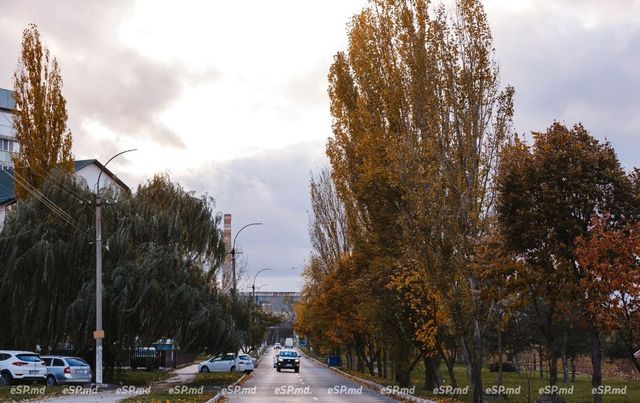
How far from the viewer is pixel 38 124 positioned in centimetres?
4041

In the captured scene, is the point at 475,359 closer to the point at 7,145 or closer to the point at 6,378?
the point at 6,378

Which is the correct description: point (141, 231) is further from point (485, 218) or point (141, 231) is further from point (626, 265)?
point (626, 265)

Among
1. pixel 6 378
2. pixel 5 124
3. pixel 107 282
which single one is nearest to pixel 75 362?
pixel 6 378

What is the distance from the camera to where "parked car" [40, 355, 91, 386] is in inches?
1324

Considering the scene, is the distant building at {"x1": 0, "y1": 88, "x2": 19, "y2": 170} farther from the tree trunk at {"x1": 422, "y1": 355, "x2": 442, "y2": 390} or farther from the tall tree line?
the tree trunk at {"x1": 422, "y1": 355, "x2": 442, "y2": 390}

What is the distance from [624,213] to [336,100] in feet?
57.3

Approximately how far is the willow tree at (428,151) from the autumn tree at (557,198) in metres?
2.29

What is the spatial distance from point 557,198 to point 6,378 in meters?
24.0

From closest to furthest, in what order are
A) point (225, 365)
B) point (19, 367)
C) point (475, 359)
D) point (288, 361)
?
point (475, 359) < point (19, 367) < point (225, 365) < point (288, 361)

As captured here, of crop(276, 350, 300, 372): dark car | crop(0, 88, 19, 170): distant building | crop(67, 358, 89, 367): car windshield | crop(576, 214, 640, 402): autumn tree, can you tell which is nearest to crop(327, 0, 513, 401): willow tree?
A: crop(576, 214, 640, 402): autumn tree

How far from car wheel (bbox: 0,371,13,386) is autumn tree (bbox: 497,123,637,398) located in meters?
22.0

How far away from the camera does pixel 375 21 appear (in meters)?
30.1

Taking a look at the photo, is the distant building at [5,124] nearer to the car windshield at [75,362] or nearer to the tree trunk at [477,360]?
the car windshield at [75,362]

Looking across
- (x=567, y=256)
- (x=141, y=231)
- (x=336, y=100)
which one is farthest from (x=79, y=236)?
(x=567, y=256)
